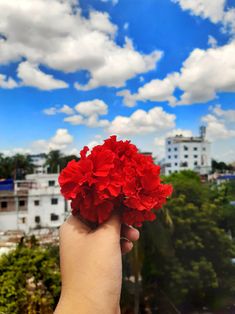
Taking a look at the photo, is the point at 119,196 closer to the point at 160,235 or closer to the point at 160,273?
the point at 160,235

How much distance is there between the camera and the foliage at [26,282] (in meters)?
6.05

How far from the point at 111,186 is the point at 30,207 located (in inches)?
748

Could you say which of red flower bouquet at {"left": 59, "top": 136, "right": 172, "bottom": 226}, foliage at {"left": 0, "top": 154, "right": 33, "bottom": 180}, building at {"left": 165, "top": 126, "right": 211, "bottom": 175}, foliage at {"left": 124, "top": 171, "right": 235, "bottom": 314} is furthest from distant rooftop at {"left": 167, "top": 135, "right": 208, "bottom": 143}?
red flower bouquet at {"left": 59, "top": 136, "right": 172, "bottom": 226}

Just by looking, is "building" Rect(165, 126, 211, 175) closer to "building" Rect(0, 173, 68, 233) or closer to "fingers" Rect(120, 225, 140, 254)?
"building" Rect(0, 173, 68, 233)

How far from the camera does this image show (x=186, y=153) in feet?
111

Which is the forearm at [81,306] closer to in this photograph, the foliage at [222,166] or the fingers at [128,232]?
the fingers at [128,232]

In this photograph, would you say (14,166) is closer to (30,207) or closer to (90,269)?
(30,207)

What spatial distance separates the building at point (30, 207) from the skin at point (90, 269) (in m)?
18.2

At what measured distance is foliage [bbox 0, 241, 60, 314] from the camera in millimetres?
6055

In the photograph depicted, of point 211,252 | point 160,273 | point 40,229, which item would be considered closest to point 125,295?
point 160,273

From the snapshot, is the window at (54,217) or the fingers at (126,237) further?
the window at (54,217)

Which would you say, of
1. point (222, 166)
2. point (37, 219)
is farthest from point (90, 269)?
point (222, 166)

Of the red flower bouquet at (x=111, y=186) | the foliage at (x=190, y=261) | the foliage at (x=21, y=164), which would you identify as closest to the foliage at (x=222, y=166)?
the foliage at (x=21, y=164)

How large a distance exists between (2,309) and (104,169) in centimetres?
563
